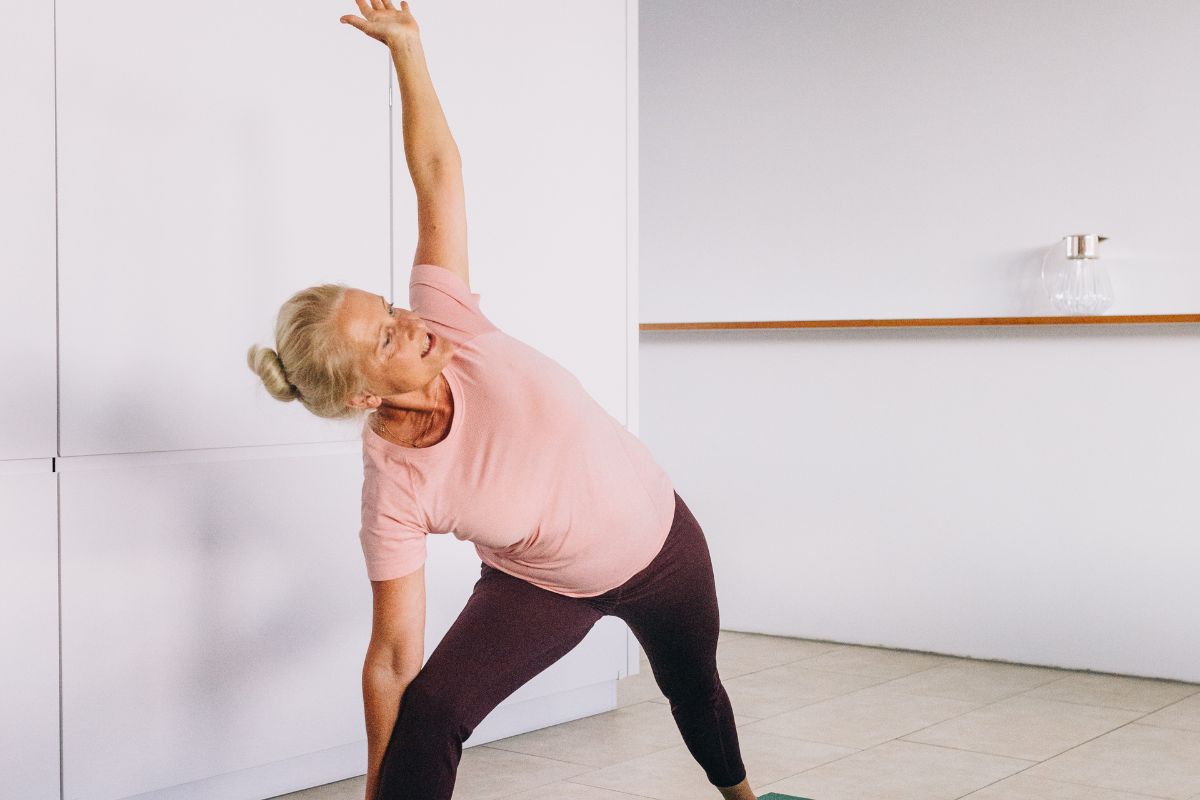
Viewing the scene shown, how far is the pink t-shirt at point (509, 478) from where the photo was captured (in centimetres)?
190

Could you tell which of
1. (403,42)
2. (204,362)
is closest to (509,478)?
(403,42)

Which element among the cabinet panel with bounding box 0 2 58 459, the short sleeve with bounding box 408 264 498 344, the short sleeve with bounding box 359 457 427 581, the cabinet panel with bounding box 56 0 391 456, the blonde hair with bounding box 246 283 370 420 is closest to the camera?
the blonde hair with bounding box 246 283 370 420

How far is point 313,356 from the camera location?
176 cm

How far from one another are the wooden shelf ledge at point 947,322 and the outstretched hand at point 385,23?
240cm

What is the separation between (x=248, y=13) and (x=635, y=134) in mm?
1200

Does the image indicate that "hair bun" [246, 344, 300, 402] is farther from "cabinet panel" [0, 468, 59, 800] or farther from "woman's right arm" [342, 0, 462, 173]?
"cabinet panel" [0, 468, 59, 800]

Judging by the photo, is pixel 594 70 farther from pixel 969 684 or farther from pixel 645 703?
pixel 969 684

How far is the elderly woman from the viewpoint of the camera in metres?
1.81

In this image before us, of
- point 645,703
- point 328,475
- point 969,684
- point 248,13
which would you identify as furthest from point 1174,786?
point 248,13

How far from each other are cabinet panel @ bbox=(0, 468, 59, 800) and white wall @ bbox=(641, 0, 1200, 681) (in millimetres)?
2656

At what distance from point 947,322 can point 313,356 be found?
273 centimetres

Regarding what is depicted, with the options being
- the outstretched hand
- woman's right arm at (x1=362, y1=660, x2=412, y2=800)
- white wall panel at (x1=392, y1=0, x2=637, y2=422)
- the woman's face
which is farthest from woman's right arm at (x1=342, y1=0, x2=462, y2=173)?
white wall panel at (x1=392, y1=0, x2=637, y2=422)

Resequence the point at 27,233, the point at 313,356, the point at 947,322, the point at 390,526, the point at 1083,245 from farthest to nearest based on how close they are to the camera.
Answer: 1. the point at 947,322
2. the point at 1083,245
3. the point at 27,233
4. the point at 390,526
5. the point at 313,356

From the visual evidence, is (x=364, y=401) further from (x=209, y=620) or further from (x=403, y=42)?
(x=209, y=620)
